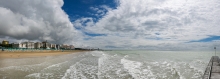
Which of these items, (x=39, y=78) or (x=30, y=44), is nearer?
(x=39, y=78)

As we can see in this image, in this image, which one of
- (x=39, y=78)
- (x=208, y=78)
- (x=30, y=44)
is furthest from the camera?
(x=30, y=44)

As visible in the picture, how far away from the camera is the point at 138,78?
1065 centimetres

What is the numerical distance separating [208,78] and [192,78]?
141 cm

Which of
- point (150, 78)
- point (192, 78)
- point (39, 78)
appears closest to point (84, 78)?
point (39, 78)

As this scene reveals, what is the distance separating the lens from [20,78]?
388 inches

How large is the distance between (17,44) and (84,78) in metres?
147

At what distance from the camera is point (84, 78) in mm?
10523

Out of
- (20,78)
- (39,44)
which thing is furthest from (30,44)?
(20,78)

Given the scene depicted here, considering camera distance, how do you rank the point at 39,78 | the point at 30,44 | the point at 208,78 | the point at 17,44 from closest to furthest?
1. the point at 208,78
2. the point at 39,78
3. the point at 17,44
4. the point at 30,44

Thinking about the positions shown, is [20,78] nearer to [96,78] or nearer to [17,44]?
[96,78]

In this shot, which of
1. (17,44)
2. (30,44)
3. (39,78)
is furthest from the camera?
(30,44)

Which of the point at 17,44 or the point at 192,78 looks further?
the point at 17,44

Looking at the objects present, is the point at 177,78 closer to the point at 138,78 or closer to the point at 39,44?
the point at 138,78

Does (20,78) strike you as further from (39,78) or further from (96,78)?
(96,78)
